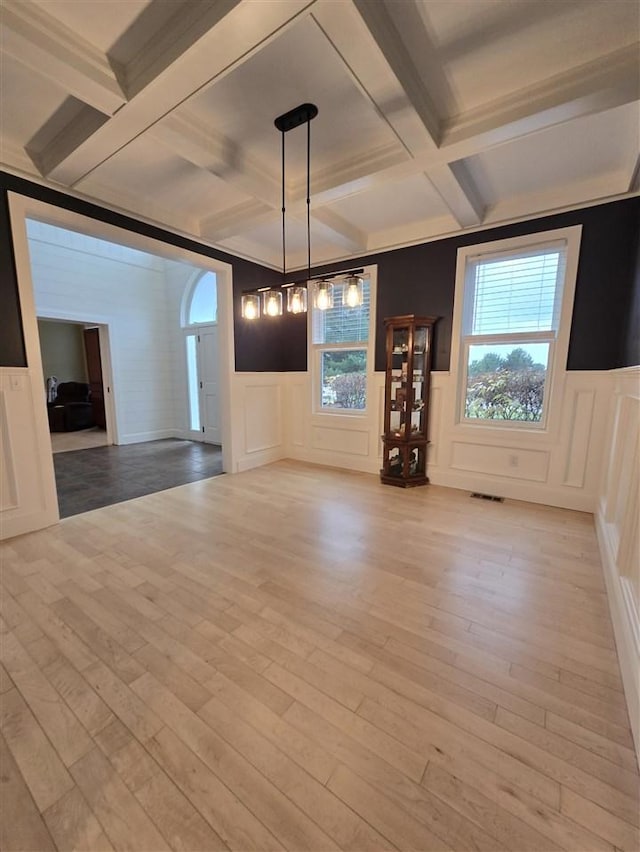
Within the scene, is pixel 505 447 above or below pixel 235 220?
below

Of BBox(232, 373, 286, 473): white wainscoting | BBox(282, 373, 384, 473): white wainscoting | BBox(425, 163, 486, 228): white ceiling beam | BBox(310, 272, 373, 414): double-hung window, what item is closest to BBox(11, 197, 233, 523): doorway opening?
BBox(232, 373, 286, 473): white wainscoting

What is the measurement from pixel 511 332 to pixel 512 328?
0.04 m

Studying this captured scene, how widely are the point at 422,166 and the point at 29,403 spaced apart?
3.41 m

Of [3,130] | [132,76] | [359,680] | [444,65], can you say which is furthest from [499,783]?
[3,130]

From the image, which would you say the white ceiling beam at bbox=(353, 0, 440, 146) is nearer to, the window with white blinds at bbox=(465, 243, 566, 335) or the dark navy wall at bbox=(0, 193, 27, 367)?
the window with white blinds at bbox=(465, 243, 566, 335)

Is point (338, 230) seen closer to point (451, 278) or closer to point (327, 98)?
point (451, 278)

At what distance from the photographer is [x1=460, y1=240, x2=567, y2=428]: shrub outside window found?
10.6 feet

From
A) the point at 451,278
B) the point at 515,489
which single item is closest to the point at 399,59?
the point at 451,278

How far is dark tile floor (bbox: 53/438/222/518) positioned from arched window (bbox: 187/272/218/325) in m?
2.30

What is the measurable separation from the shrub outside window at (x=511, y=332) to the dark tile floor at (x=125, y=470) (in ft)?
10.8

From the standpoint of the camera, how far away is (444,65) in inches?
68.9

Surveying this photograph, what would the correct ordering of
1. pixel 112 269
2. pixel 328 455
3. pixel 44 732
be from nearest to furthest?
pixel 44 732, pixel 328 455, pixel 112 269

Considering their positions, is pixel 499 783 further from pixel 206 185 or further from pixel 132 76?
pixel 206 185

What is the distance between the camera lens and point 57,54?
1595 millimetres
